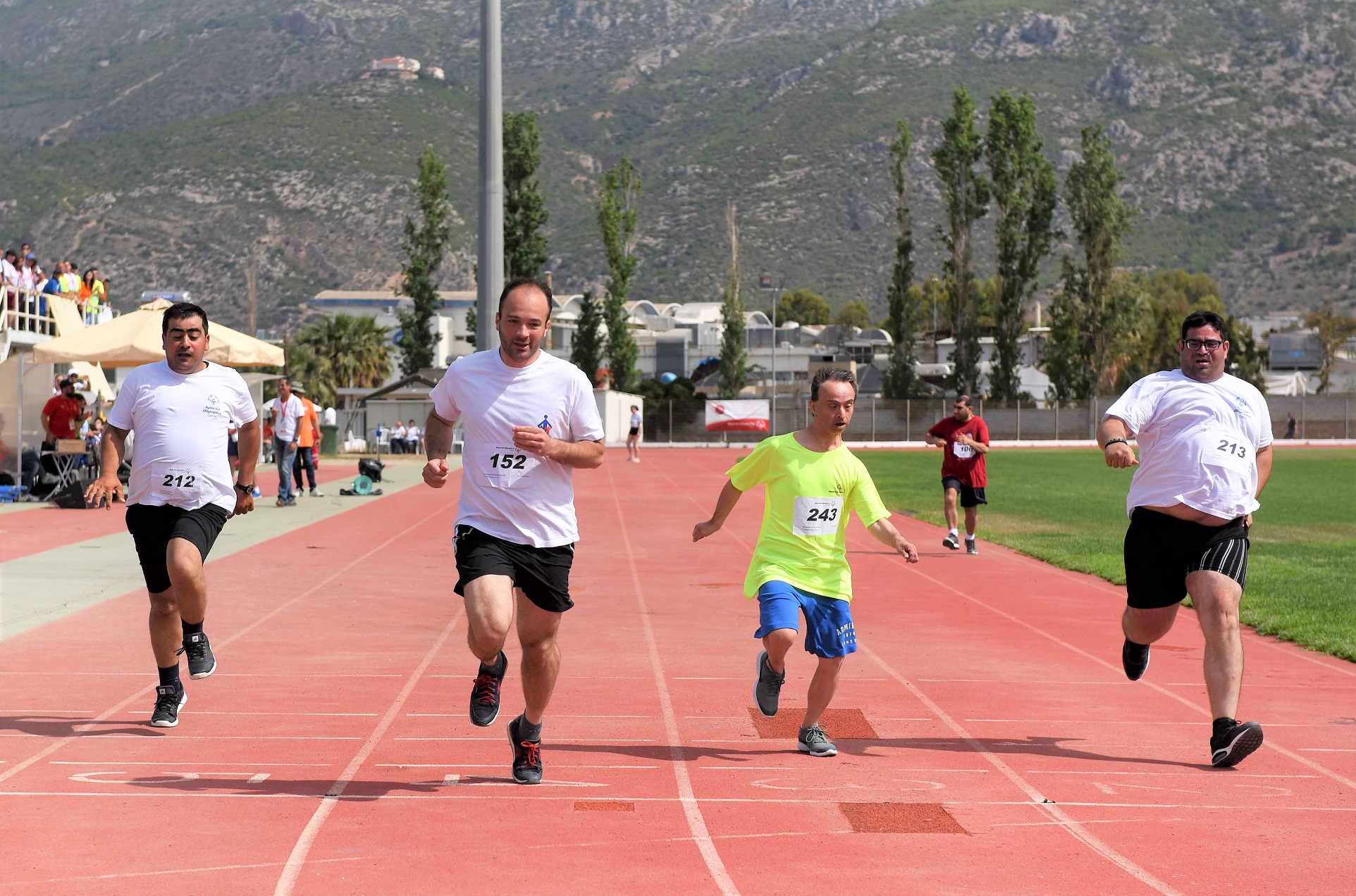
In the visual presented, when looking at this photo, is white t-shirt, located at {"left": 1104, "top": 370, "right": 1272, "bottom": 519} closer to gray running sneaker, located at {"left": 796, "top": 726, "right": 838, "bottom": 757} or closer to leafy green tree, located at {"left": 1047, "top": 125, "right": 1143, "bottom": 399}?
gray running sneaker, located at {"left": 796, "top": 726, "right": 838, "bottom": 757}

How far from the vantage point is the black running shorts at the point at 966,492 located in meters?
17.2

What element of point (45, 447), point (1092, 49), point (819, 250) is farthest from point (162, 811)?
point (1092, 49)

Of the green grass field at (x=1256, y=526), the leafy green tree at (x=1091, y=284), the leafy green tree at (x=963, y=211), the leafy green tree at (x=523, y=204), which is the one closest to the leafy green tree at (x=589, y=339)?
the leafy green tree at (x=523, y=204)

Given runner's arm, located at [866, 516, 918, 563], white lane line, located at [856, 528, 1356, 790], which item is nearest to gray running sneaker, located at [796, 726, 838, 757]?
runner's arm, located at [866, 516, 918, 563]

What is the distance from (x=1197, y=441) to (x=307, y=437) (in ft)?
59.3

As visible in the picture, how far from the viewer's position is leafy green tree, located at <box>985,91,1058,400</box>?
2862 inches

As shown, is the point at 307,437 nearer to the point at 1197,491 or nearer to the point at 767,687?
the point at 767,687

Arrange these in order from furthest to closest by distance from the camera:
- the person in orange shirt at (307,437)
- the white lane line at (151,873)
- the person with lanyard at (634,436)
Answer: the person with lanyard at (634,436) → the person in orange shirt at (307,437) → the white lane line at (151,873)

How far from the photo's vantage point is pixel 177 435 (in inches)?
287

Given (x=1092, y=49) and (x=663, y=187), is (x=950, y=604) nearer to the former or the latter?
(x=663, y=187)

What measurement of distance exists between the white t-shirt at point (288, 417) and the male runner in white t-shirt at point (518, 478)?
17.0m

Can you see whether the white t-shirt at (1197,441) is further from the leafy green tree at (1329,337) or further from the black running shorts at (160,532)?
the leafy green tree at (1329,337)

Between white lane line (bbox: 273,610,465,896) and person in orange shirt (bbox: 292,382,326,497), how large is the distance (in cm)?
1426

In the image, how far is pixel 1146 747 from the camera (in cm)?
713
